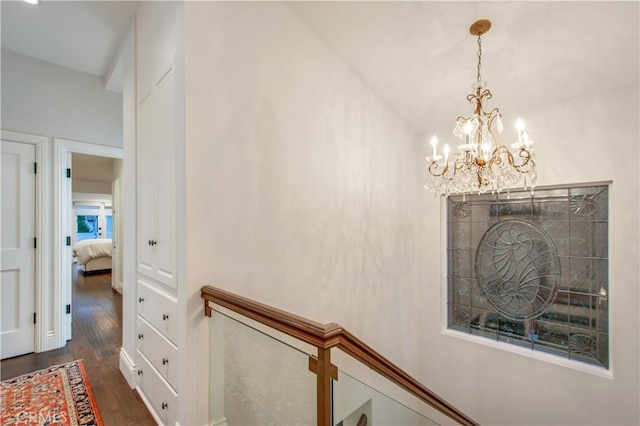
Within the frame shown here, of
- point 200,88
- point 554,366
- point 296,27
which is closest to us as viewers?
point 200,88

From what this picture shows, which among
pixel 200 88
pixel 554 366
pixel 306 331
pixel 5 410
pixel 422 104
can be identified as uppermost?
pixel 422 104

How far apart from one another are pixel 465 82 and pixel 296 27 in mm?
1722

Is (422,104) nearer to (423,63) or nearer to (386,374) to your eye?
(423,63)

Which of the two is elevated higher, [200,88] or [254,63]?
[254,63]

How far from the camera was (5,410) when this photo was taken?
1.97 meters

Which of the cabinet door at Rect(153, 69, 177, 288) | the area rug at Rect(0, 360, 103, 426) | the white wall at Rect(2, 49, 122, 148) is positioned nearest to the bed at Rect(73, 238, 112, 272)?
the white wall at Rect(2, 49, 122, 148)

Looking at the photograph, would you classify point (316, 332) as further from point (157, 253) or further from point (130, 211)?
point (130, 211)

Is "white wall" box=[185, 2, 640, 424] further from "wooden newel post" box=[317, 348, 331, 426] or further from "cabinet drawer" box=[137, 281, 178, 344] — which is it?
"wooden newel post" box=[317, 348, 331, 426]

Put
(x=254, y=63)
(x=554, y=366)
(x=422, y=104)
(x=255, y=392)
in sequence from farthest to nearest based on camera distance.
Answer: (x=422, y=104) < (x=554, y=366) < (x=254, y=63) < (x=255, y=392)

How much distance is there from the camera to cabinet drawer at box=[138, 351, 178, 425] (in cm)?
173

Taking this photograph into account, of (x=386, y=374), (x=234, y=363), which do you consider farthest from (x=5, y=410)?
(x=386, y=374)

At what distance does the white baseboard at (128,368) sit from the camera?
2.26m

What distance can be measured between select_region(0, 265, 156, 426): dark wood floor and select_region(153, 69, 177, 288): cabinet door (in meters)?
1.00

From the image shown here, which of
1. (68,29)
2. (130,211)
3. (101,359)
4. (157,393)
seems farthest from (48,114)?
(157,393)
